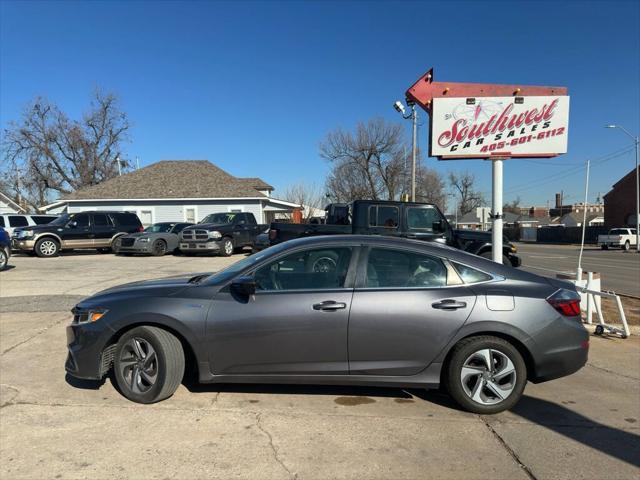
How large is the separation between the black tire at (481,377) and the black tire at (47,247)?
18006 mm

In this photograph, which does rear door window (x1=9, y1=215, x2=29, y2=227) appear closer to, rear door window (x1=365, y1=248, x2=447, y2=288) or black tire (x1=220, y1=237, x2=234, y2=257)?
black tire (x1=220, y1=237, x2=234, y2=257)

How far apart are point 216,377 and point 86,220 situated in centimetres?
1755

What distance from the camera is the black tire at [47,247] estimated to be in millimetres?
17297

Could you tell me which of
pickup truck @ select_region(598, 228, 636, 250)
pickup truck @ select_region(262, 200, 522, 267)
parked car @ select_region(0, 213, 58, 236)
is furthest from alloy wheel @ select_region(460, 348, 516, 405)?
pickup truck @ select_region(598, 228, 636, 250)

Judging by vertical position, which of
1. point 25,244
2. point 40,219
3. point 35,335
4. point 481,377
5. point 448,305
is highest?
point 40,219

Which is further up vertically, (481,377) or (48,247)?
(48,247)

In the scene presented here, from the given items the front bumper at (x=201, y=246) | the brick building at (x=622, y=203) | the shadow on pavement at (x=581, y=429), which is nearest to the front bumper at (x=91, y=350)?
the shadow on pavement at (x=581, y=429)

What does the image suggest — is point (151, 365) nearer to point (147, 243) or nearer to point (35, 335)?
point (35, 335)

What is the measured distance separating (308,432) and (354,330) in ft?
2.94

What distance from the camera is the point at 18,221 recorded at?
827 inches

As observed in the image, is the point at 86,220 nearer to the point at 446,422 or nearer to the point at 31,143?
the point at 446,422

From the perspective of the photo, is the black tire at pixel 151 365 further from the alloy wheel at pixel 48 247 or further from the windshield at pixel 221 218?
the alloy wheel at pixel 48 247

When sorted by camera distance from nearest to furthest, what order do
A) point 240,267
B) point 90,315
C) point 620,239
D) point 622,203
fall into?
point 90,315, point 240,267, point 620,239, point 622,203

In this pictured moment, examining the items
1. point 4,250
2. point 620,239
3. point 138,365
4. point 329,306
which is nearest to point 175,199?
point 4,250
